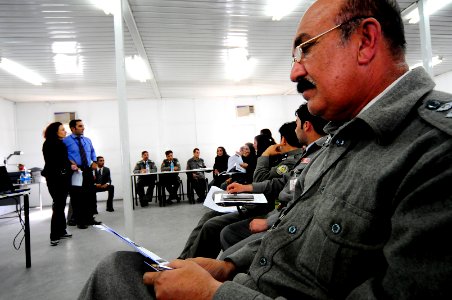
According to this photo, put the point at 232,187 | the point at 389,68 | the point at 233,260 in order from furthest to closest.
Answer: the point at 232,187 < the point at 233,260 < the point at 389,68

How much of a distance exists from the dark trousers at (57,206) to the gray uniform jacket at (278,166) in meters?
2.83

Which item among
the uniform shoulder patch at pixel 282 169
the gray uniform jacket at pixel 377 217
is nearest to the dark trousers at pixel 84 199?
the uniform shoulder patch at pixel 282 169

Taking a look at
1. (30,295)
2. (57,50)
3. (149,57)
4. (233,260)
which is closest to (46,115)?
(57,50)

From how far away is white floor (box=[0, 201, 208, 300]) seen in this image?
2236mm

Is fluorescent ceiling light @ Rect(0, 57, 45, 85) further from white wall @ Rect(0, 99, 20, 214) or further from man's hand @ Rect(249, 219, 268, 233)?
man's hand @ Rect(249, 219, 268, 233)

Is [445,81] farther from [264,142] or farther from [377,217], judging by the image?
[377,217]

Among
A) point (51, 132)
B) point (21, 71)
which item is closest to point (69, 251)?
point (51, 132)

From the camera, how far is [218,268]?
0.95 metres

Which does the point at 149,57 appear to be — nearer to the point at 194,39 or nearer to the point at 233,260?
the point at 194,39

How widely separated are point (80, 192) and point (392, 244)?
4.54 meters

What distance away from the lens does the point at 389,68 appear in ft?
2.38

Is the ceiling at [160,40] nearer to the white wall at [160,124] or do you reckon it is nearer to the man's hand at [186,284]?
the white wall at [160,124]

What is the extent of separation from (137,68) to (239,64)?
2361mm

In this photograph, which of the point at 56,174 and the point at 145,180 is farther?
the point at 145,180
